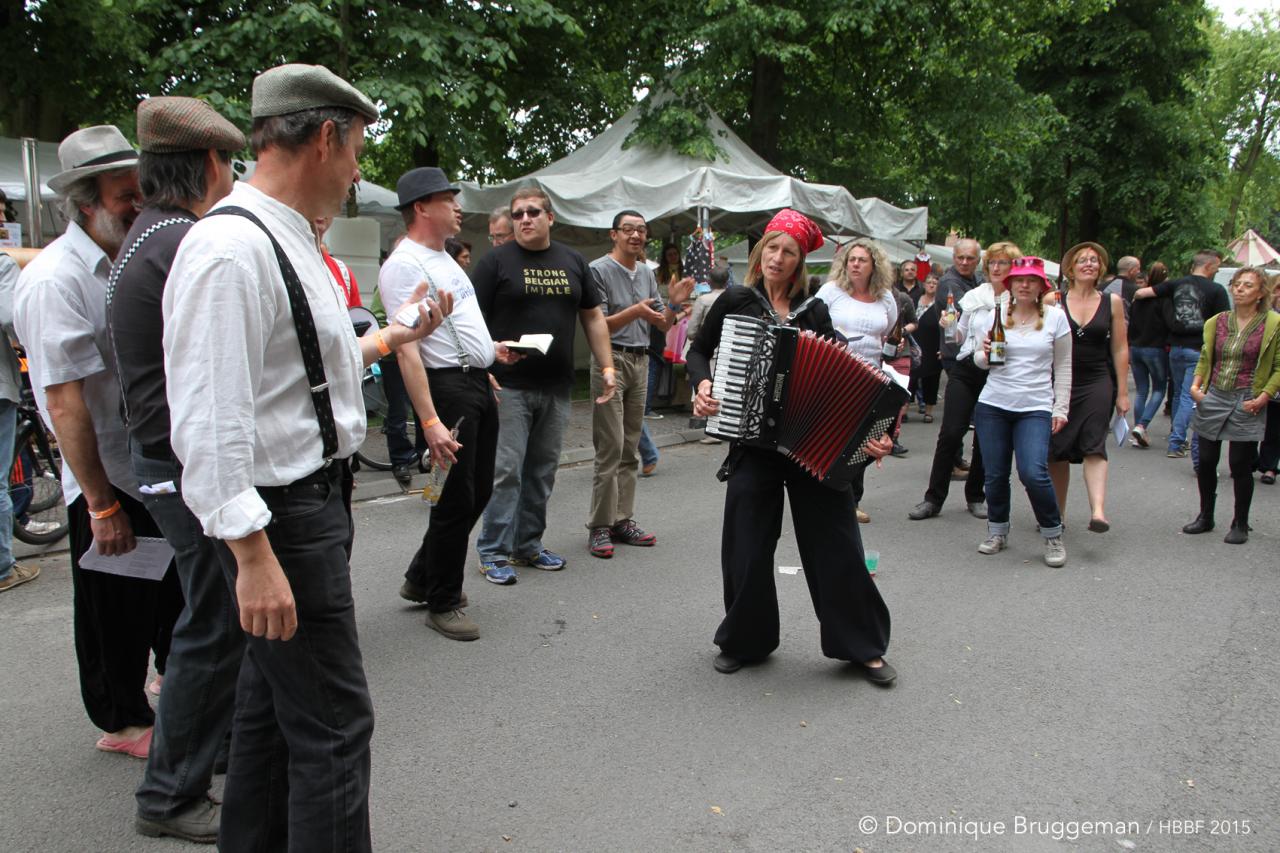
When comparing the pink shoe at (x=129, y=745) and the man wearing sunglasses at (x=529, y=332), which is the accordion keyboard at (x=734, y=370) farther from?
the pink shoe at (x=129, y=745)

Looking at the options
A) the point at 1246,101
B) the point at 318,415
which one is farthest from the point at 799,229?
the point at 1246,101

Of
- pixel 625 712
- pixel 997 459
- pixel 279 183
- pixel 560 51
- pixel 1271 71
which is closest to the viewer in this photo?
pixel 279 183

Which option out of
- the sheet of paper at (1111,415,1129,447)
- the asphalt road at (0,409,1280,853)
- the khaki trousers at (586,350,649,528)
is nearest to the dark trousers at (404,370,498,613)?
the asphalt road at (0,409,1280,853)

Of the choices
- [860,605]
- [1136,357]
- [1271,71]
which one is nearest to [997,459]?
[860,605]

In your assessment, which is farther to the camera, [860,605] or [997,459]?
[997,459]

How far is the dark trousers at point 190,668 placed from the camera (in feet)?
7.95

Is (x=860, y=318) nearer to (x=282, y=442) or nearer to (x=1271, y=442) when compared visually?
(x=1271, y=442)

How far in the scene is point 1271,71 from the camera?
33875 millimetres

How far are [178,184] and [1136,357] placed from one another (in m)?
10.3

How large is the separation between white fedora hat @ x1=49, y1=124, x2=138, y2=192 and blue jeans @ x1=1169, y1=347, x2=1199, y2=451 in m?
9.60

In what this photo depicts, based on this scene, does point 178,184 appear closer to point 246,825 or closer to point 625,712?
point 246,825

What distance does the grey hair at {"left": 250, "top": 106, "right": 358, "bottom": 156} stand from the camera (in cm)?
196

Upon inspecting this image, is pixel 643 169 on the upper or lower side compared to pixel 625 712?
upper

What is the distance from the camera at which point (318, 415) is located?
6.49 feet
